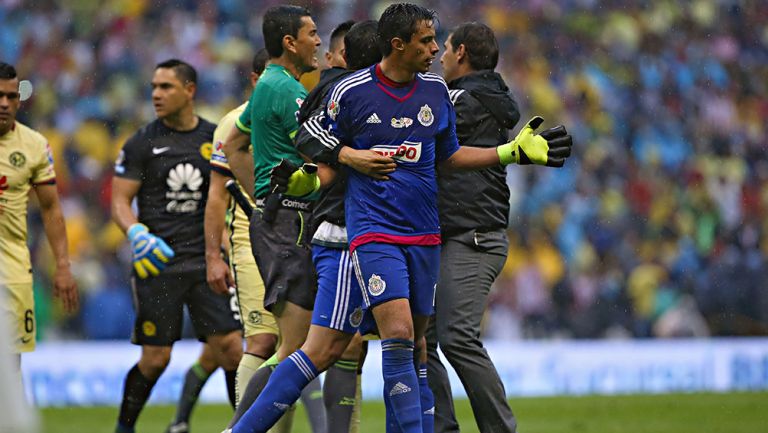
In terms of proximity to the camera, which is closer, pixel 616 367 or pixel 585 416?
pixel 585 416

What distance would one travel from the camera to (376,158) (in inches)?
199

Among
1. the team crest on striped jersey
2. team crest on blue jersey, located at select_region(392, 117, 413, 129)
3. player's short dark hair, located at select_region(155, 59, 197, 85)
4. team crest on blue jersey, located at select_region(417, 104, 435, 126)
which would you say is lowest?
the team crest on striped jersey

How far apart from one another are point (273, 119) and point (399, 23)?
3.46ft

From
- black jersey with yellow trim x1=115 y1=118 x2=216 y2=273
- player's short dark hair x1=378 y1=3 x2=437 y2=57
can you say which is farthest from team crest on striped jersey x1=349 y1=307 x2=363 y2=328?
black jersey with yellow trim x1=115 y1=118 x2=216 y2=273

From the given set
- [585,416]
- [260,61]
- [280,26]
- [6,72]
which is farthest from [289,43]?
[585,416]

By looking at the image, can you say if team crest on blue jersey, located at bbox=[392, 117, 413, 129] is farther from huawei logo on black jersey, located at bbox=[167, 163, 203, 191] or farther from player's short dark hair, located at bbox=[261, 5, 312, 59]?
huawei logo on black jersey, located at bbox=[167, 163, 203, 191]

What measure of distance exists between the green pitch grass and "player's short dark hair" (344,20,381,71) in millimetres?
4604

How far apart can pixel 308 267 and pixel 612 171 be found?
1267 centimetres

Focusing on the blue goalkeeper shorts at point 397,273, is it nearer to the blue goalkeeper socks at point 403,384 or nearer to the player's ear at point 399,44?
the blue goalkeeper socks at point 403,384

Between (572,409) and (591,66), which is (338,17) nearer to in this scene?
(591,66)

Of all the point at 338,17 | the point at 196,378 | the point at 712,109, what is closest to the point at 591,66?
the point at 712,109

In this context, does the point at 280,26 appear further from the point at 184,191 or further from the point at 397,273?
the point at 184,191

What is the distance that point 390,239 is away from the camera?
5.06m

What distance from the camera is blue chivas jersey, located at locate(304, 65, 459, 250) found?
511cm
